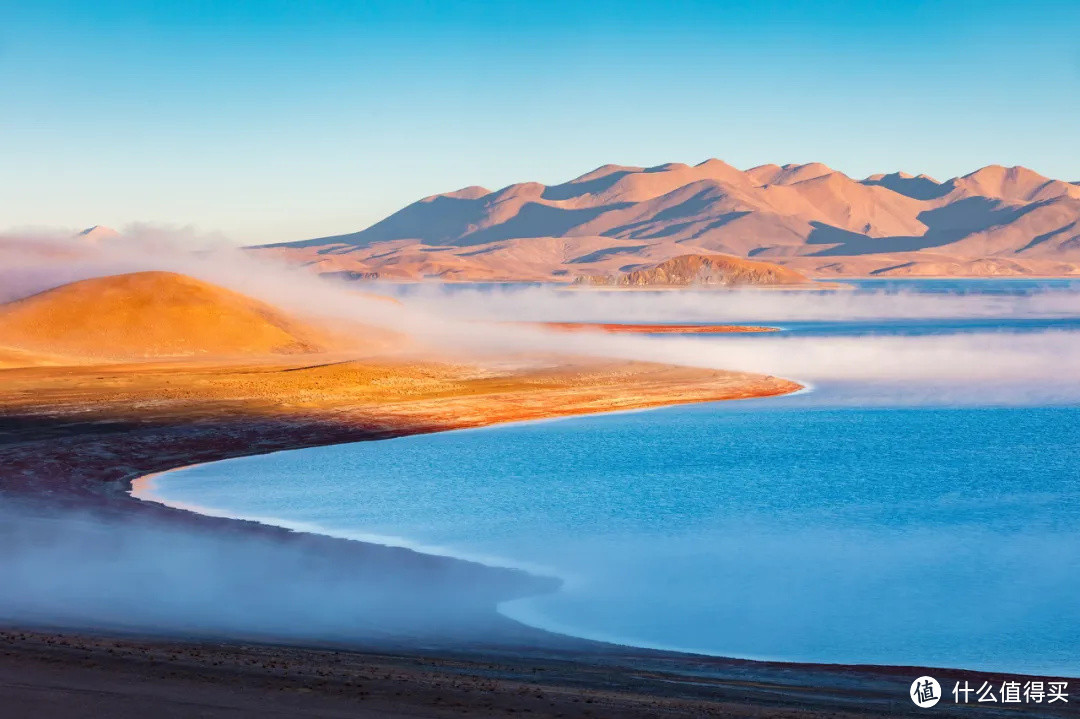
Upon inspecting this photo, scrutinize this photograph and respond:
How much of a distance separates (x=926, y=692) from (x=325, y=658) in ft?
20.7

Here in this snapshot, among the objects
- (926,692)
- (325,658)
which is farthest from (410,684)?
(926,692)

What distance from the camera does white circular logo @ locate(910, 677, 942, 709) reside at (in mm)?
12344

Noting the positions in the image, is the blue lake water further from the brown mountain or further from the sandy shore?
the brown mountain

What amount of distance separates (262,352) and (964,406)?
114 feet

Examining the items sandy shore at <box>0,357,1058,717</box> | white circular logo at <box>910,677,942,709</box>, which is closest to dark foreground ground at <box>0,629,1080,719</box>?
sandy shore at <box>0,357,1058,717</box>

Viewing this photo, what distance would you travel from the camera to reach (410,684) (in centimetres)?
1212

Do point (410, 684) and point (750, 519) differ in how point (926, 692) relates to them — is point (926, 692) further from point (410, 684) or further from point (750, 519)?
point (750, 519)

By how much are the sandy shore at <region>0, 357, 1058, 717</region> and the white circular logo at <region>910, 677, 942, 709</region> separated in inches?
6.1

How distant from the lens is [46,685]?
37.9 ft

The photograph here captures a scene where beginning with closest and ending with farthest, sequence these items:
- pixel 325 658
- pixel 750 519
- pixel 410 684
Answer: pixel 410 684 < pixel 325 658 < pixel 750 519

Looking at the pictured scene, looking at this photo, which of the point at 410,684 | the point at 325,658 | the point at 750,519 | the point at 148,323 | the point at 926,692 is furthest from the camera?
the point at 148,323

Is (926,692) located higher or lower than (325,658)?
lower

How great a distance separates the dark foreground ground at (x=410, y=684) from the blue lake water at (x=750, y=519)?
83.1 inches

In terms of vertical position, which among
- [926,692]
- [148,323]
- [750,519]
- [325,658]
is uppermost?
[148,323]
